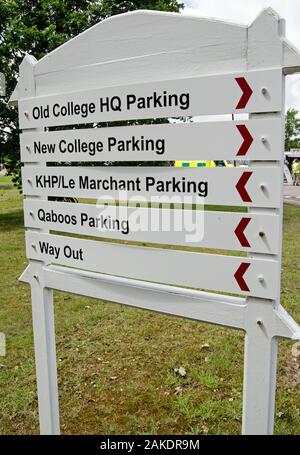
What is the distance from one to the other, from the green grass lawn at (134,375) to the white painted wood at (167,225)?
5.01 feet

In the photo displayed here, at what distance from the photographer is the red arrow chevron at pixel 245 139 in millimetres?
1610

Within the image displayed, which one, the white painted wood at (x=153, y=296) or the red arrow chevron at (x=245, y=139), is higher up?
the red arrow chevron at (x=245, y=139)

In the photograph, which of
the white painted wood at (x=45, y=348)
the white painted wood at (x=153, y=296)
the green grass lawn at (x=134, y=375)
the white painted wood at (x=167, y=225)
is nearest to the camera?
the white painted wood at (x=167, y=225)

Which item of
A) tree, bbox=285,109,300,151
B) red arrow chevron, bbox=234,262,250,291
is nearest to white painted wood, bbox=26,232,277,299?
red arrow chevron, bbox=234,262,250,291

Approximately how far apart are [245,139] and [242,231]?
359 mm

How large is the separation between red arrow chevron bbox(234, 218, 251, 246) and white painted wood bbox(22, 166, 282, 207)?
7 centimetres

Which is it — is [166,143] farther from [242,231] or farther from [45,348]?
[45,348]

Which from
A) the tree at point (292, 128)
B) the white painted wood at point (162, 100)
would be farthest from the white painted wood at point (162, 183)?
the tree at point (292, 128)

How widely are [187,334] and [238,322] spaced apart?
2.59 meters

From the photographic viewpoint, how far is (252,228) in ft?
5.48

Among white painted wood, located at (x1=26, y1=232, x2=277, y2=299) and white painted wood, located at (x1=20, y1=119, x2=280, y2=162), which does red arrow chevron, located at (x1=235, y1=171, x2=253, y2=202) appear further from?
white painted wood, located at (x1=26, y1=232, x2=277, y2=299)

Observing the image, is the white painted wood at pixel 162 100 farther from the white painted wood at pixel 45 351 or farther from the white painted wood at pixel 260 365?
the white painted wood at pixel 45 351

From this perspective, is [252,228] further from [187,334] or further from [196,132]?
[187,334]

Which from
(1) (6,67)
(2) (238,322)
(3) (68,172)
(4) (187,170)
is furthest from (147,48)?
(1) (6,67)
